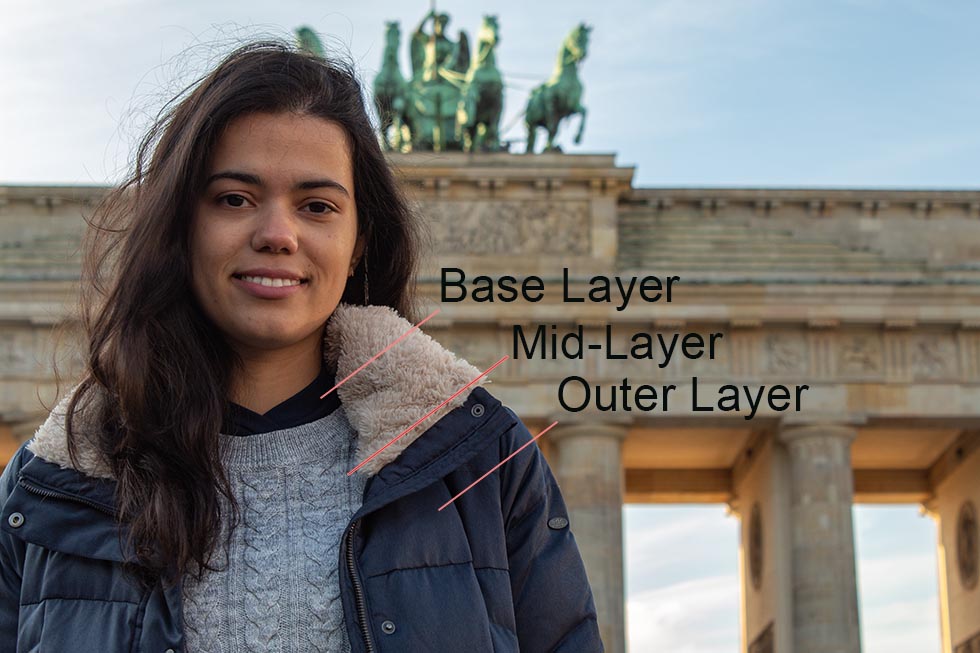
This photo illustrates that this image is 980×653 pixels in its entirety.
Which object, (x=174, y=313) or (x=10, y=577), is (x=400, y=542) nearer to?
(x=174, y=313)

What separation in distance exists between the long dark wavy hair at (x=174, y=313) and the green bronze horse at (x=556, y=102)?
28189mm

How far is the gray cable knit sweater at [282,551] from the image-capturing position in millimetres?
2883

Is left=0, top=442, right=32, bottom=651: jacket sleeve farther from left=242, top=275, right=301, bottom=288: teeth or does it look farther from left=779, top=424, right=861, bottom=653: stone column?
left=779, top=424, right=861, bottom=653: stone column

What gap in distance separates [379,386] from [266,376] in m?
0.21

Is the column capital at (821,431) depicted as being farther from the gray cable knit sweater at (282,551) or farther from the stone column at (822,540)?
the gray cable knit sweater at (282,551)

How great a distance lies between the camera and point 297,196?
10.0 ft

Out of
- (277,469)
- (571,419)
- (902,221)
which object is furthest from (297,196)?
(902,221)

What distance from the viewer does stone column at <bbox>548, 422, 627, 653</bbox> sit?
27.8 meters

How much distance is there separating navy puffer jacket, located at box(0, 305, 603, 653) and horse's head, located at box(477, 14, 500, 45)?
2897 centimetres

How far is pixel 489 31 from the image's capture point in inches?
1252

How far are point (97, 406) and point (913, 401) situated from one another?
27.3 m

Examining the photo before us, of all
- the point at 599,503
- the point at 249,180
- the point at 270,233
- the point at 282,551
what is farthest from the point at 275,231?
the point at 599,503

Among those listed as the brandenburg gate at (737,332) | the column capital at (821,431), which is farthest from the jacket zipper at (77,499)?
the column capital at (821,431)

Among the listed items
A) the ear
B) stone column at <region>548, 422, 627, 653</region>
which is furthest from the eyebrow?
stone column at <region>548, 422, 627, 653</region>
